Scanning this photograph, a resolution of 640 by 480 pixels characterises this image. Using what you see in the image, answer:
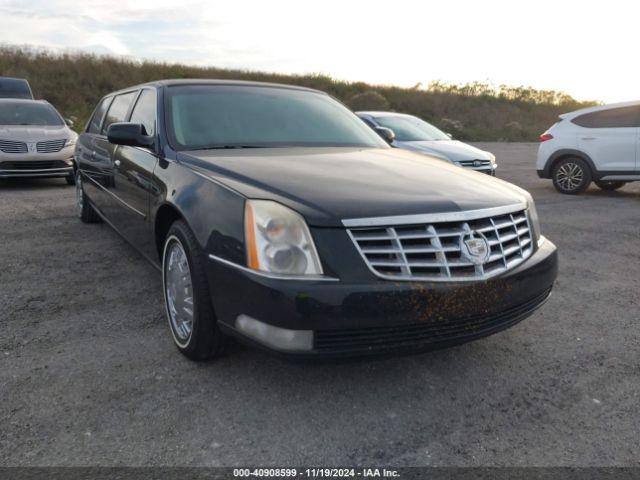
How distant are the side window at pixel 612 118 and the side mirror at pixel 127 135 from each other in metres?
8.42

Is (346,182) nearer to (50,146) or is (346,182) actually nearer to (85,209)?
(85,209)

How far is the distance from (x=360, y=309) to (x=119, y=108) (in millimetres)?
3639

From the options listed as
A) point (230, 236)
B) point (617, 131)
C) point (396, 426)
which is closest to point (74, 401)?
point (230, 236)

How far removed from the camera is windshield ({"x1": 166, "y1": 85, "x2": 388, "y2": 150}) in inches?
141

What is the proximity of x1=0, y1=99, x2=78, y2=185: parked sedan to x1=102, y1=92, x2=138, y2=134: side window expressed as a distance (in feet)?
12.8

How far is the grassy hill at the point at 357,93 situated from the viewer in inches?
1011

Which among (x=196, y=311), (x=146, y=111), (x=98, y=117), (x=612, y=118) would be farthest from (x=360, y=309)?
(x=612, y=118)

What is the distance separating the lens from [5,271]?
4.47 meters

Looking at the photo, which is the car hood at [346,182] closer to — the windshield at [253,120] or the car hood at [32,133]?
the windshield at [253,120]

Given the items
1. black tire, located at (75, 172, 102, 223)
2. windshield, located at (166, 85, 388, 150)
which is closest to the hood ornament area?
windshield, located at (166, 85, 388, 150)

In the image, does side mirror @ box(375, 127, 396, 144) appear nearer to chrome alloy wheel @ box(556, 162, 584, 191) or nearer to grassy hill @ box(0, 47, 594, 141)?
chrome alloy wheel @ box(556, 162, 584, 191)

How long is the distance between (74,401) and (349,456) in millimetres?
1329

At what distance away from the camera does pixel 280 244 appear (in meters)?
2.37

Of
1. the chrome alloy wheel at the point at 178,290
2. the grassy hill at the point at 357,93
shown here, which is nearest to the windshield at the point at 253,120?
the chrome alloy wheel at the point at 178,290
